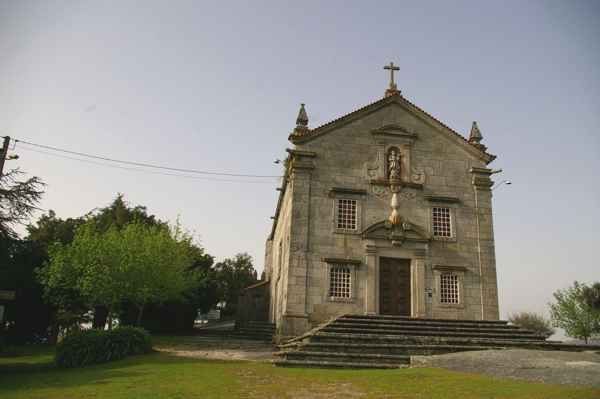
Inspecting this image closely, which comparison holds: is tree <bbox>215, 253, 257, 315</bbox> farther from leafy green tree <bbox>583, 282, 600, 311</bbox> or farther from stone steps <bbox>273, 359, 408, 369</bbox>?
stone steps <bbox>273, 359, 408, 369</bbox>

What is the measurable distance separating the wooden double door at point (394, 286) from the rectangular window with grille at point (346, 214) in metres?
2.21

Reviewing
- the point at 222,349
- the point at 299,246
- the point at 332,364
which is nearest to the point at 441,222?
the point at 299,246

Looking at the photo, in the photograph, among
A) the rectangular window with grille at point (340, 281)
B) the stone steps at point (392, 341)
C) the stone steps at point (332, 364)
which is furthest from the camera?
the rectangular window with grille at point (340, 281)

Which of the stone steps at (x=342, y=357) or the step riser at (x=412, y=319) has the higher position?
the step riser at (x=412, y=319)

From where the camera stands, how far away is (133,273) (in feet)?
81.5

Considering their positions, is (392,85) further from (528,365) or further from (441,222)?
(528,365)

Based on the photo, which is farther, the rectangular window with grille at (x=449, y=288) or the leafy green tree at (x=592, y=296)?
the leafy green tree at (x=592, y=296)

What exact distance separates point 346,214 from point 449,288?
241 inches

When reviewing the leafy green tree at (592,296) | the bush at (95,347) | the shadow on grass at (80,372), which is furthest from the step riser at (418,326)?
the leafy green tree at (592,296)

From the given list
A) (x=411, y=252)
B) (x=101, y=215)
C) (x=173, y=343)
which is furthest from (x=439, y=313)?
(x=101, y=215)

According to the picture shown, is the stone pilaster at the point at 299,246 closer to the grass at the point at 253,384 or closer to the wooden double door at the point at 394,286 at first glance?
the wooden double door at the point at 394,286

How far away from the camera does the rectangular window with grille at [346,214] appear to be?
78.1ft

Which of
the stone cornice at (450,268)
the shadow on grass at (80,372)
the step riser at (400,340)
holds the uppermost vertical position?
the stone cornice at (450,268)

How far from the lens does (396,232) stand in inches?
930
